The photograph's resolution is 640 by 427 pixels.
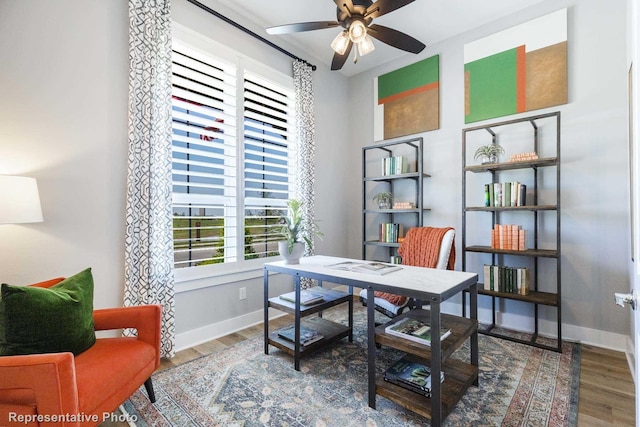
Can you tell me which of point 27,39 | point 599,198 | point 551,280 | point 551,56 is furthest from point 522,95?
point 27,39

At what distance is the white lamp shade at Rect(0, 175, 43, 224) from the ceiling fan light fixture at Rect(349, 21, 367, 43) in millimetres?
2175

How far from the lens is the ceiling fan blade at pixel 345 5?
1997 mm

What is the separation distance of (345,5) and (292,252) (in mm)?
1800

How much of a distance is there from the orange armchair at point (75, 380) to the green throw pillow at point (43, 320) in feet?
0.40

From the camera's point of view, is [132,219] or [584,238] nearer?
[132,219]

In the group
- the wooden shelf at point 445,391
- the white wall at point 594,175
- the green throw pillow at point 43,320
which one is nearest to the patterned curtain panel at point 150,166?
the green throw pillow at point 43,320

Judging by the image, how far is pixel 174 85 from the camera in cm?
261

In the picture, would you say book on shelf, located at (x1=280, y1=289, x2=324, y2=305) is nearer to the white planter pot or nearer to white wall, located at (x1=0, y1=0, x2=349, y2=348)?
the white planter pot

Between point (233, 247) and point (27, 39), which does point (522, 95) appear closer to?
point (233, 247)

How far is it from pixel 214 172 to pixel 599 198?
346 cm

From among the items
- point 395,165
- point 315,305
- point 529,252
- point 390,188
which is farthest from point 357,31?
point 529,252

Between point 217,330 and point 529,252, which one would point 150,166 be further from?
point 529,252

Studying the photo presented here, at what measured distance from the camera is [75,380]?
1.18 metres

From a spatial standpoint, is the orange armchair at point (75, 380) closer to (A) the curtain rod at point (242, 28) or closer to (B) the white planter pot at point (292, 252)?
(B) the white planter pot at point (292, 252)
